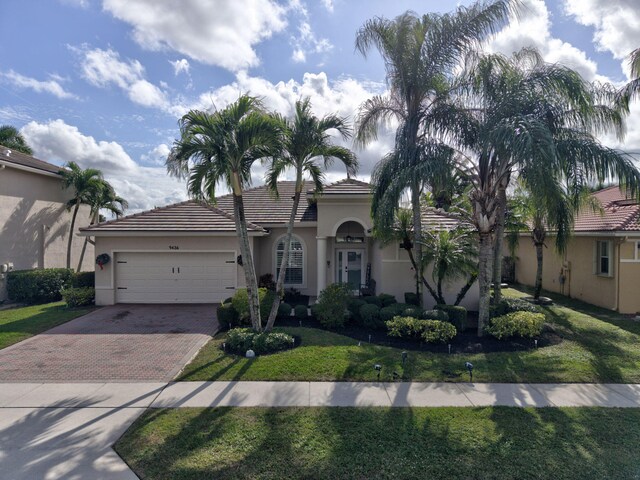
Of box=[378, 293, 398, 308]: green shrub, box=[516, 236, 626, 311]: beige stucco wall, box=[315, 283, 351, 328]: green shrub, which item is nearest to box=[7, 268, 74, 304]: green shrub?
box=[315, 283, 351, 328]: green shrub

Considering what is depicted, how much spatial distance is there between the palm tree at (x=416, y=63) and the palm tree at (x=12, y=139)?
81.5 ft

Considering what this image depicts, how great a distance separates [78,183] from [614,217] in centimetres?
2410

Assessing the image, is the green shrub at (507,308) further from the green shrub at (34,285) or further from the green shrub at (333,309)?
the green shrub at (34,285)

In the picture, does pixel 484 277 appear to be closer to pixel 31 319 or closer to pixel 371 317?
pixel 371 317

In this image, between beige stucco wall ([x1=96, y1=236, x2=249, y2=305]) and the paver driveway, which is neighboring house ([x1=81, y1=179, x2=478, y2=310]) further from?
the paver driveway

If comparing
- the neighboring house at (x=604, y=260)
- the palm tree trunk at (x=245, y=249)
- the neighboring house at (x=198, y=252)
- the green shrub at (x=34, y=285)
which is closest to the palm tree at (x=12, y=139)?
the green shrub at (x=34, y=285)

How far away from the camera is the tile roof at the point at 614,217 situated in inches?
498

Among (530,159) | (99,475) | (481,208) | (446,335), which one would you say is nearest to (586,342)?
(446,335)

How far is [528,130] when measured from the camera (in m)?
7.80

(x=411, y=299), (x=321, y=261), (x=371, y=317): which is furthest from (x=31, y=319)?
(x=411, y=299)

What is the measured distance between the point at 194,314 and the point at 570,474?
1106 cm

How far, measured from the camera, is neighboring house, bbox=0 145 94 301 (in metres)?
15.4

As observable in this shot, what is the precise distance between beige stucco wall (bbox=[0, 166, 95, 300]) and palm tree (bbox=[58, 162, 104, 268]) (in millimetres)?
574

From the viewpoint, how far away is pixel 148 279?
14.2 meters
